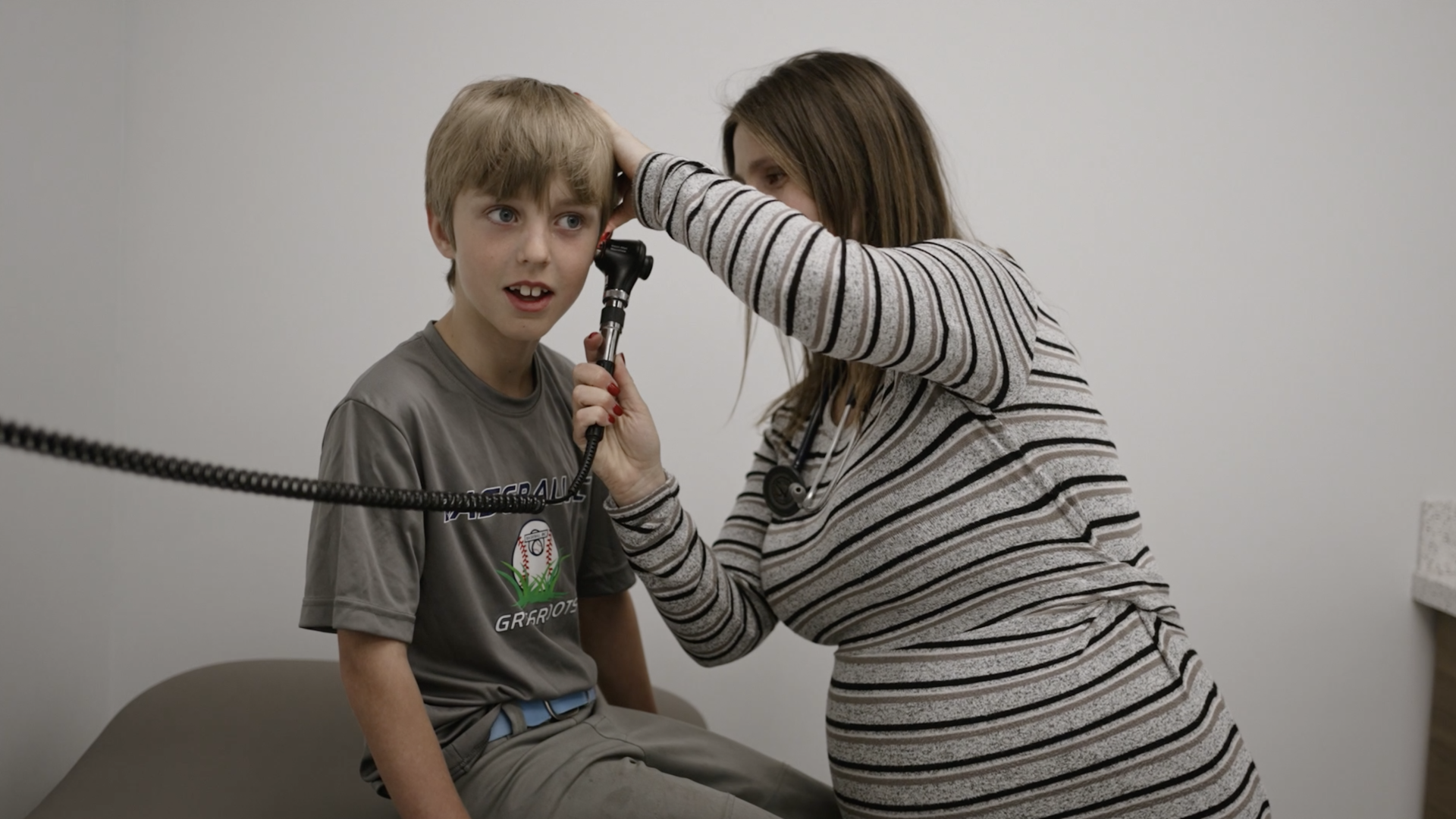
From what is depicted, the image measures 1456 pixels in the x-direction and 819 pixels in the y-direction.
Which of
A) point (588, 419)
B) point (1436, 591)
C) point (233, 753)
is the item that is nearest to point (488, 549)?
point (588, 419)

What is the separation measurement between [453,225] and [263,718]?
73 cm

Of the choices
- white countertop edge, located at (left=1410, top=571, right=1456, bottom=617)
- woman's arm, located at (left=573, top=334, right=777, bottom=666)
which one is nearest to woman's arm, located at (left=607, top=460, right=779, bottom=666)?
woman's arm, located at (left=573, top=334, right=777, bottom=666)

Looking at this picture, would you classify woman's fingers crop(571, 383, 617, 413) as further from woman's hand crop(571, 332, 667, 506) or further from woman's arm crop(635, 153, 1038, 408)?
woman's arm crop(635, 153, 1038, 408)

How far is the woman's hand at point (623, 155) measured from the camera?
1031 millimetres

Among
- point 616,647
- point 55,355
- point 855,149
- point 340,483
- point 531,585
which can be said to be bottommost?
point 616,647

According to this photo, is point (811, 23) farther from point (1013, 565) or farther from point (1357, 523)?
point (1357, 523)

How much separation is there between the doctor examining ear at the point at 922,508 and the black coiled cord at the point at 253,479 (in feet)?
0.38

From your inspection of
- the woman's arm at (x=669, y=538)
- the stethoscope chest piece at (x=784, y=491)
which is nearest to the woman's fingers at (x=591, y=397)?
the woman's arm at (x=669, y=538)

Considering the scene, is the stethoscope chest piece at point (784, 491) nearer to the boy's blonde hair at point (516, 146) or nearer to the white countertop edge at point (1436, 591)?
the boy's blonde hair at point (516, 146)

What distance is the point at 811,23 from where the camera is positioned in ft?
5.54

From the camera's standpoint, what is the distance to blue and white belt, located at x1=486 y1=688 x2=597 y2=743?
99cm

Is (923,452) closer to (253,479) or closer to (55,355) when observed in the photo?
(253,479)

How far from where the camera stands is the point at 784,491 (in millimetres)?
1146

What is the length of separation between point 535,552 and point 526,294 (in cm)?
26
